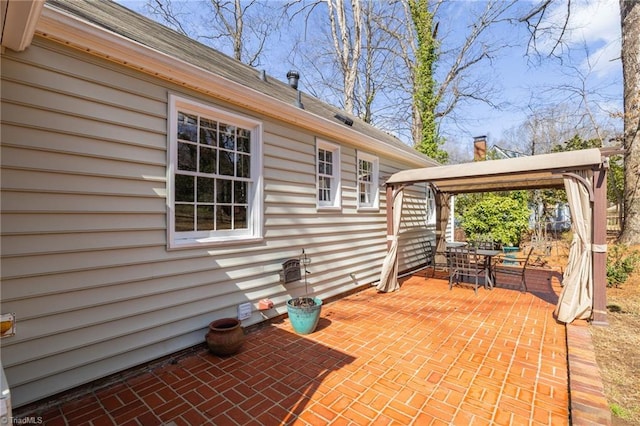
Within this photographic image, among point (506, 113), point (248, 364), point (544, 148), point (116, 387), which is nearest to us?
point (116, 387)

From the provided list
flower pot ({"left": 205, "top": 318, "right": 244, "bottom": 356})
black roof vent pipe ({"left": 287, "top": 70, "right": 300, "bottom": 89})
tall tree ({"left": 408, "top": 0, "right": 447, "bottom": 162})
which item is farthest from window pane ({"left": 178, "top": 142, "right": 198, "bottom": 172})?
tall tree ({"left": 408, "top": 0, "right": 447, "bottom": 162})

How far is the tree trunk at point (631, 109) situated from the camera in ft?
26.6

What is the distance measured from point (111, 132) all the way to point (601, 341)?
6.34m

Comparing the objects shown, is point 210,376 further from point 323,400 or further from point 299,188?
point 299,188

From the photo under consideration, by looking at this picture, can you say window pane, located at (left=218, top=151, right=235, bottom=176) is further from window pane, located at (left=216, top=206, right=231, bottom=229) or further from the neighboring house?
window pane, located at (left=216, top=206, right=231, bottom=229)

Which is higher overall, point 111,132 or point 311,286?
point 111,132

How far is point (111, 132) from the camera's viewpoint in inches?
112

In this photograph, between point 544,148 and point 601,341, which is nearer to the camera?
point 601,341

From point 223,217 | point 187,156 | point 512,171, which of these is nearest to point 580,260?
point 512,171

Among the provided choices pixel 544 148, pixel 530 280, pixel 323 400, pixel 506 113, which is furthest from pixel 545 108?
pixel 323 400

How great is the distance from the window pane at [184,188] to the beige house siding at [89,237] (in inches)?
9.7

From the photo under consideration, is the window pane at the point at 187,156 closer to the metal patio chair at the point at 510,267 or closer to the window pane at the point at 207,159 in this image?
the window pane at the point at 207,159

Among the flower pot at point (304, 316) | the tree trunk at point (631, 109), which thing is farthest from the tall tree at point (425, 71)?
the flower pot at point (304, 316)

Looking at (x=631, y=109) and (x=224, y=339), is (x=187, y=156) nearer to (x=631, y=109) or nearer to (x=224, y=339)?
(x=224, y=339)
